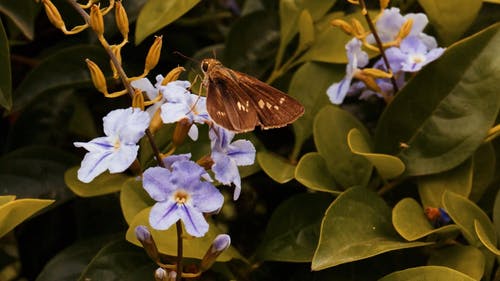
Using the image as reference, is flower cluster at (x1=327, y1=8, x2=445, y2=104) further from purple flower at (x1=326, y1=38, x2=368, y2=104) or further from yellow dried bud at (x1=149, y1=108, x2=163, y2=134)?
yellow dried bud at (x1=149, y1=108, x2=163, y2=134)

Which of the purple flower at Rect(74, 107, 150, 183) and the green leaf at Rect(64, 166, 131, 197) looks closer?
the purple flower at Rect(74, 107, 150, 183)

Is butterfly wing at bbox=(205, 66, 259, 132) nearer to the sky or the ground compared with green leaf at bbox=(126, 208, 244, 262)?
nearer to the sky

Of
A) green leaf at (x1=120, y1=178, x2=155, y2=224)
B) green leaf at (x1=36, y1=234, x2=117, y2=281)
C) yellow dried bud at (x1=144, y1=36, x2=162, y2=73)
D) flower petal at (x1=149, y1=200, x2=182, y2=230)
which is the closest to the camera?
flower petal at (x1=149, y1=200, x2=182, y2=230)

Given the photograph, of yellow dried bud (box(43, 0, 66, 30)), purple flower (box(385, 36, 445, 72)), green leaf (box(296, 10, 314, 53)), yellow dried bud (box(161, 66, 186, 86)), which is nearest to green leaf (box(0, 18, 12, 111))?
yellow dried bud (box(43, 0, 66, 30))

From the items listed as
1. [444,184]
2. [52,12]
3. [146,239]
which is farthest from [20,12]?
[444,184]

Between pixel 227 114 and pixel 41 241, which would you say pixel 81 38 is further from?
pixel 227 114

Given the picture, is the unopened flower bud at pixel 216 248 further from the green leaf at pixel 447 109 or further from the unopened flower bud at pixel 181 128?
the green leaf at pixel 447 109
